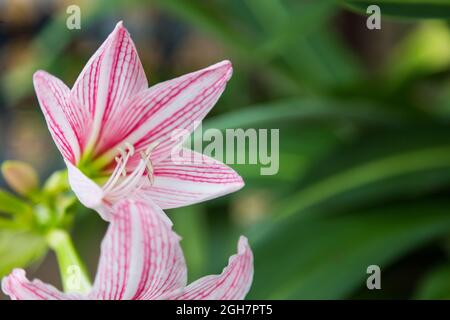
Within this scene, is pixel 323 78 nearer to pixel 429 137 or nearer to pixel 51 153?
pixel 429 137

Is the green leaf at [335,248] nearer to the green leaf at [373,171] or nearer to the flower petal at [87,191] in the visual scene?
the green leaf at [373,171]

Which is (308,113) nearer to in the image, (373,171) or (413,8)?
(373,171)

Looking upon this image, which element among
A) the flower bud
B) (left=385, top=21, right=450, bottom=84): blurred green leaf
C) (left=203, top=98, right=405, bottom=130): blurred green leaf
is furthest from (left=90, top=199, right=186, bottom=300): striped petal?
(left=385, top=21, right=450, bottom=84): blurred green leaf

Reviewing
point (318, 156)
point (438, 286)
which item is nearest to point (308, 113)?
point (318, 156)

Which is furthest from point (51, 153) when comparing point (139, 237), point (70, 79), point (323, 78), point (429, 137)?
point (139, 237)

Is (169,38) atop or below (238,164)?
atop
